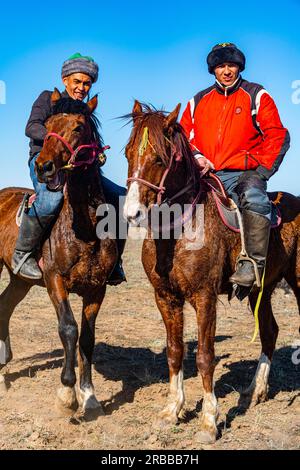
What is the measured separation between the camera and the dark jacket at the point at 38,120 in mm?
6273

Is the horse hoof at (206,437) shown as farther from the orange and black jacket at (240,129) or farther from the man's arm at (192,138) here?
the orange and black jacket at (240,129)

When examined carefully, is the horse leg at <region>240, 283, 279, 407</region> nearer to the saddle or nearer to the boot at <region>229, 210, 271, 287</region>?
the boot at <region>229, 210, 271, 287</region>

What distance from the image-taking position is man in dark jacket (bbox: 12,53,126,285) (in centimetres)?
637

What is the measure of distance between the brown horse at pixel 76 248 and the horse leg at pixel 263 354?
1.87 meters

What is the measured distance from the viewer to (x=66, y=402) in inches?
239

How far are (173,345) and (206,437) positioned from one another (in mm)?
1040


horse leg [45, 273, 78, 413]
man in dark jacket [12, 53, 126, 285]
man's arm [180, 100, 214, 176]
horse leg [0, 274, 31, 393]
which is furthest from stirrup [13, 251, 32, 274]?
man's arm [180, 100, 214, 176]

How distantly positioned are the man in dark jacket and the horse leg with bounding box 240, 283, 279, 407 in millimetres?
1862

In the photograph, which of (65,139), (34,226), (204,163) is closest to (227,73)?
(204,163)

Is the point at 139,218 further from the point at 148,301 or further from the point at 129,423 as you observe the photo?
the point at 148,301

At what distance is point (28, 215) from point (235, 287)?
8.26 feet

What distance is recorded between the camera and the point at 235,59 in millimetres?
6246

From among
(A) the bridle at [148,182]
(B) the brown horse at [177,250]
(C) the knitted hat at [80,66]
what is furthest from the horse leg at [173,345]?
(C) the knitted hat at [80,66]
